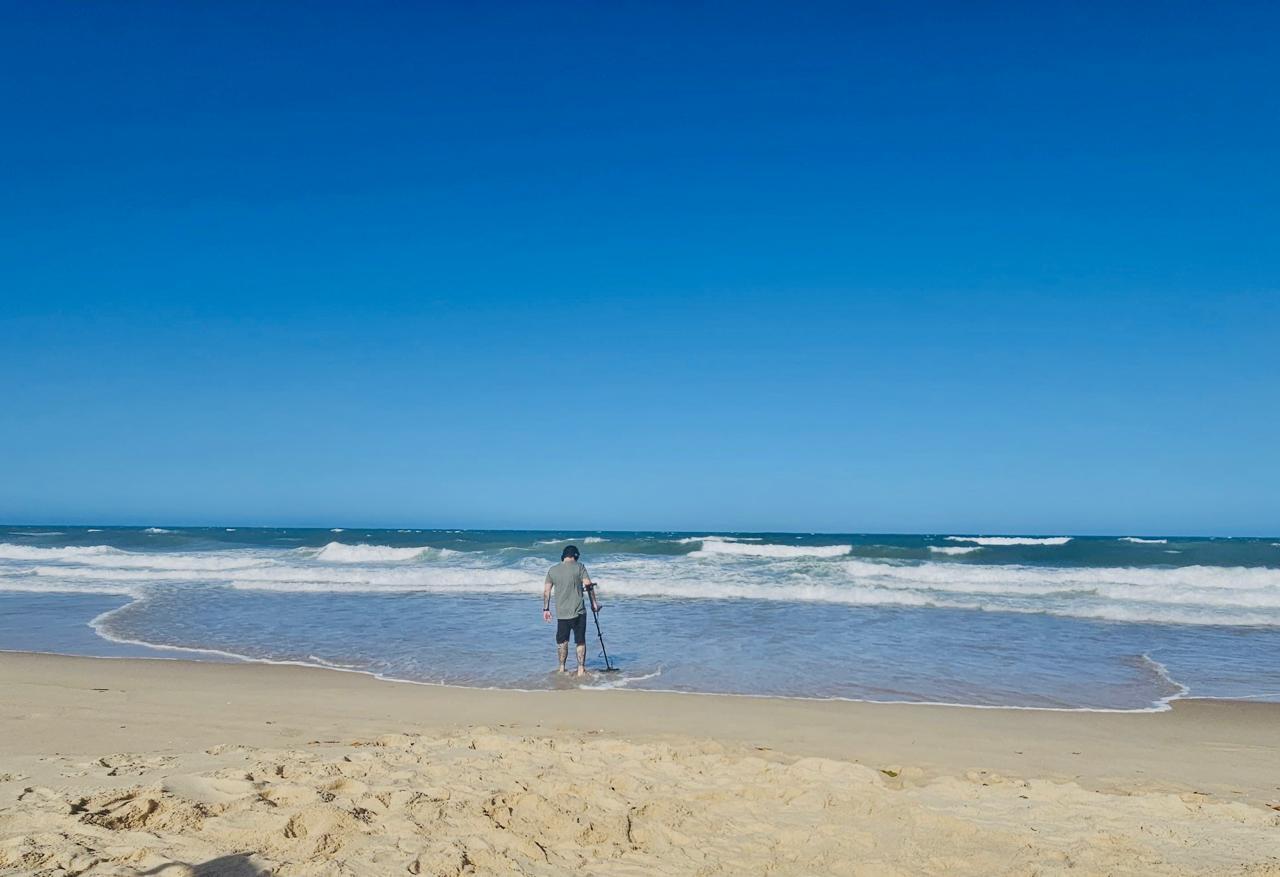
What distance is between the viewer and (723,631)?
1409 centimetres

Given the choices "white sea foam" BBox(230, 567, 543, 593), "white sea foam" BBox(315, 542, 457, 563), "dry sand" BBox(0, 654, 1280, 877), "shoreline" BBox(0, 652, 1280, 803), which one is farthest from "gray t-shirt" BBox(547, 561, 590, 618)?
"white sea foam" BBox(315, 542, 457, 563)

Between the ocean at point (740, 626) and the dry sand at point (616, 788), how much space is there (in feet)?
5.64

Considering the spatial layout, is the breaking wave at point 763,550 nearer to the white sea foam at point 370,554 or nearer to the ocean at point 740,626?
the ocean at point 740,626

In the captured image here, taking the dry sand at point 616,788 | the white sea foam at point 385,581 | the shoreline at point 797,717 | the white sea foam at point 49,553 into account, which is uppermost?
the dry sand at point 616,788

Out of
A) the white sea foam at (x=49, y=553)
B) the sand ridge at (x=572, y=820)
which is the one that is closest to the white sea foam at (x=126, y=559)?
the white sea foam at (x=49, y=553)

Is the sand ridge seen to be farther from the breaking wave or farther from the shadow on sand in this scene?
the breaking wave

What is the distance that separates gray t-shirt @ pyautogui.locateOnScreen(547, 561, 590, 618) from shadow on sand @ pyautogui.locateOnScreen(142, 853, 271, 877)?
22.6 ft

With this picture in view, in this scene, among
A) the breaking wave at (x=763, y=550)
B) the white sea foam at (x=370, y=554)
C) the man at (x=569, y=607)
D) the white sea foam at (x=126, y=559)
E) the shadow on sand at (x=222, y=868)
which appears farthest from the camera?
the breaking wave at (x=763, y=550)

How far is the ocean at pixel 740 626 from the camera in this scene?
10.3m

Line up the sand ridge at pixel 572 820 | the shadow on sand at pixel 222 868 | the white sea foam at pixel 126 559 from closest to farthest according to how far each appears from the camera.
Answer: the shadow on sand at pixel 222 868 < the sand ridge at pixel 572 820 < the white sea foam at pixel 126 559

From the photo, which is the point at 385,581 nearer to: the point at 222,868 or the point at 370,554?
the point at 370,554

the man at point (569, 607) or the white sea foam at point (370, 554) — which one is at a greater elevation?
the man at point (569, 607)

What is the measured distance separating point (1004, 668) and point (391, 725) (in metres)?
8.40

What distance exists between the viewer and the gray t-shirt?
1072 cm
